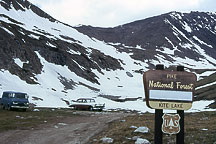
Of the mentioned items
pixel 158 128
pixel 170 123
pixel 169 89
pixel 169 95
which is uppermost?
pixel 169 89

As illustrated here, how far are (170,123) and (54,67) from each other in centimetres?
7294

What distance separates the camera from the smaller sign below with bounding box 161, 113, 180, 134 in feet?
30.6

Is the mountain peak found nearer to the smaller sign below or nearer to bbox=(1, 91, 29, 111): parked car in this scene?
bbox=(1, 91, 29, 111): parked car

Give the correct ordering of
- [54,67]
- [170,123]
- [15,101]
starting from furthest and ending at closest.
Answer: [54,67]
[15,101]
[170,123]

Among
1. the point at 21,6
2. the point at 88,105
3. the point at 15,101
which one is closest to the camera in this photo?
the point at 15,101

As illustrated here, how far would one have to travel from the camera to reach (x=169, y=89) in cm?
952

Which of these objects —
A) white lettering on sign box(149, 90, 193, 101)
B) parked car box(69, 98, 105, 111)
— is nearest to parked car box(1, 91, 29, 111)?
parked car box(69, 98, 105, 111)

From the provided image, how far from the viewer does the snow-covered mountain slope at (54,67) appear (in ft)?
193

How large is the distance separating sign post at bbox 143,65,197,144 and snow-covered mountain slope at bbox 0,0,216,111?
40341 millimetres

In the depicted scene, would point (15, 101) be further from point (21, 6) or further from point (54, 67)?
point (21, 6)

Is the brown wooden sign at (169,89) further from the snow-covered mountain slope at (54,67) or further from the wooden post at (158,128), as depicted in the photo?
the snow-covered mountain slope at (54,67)

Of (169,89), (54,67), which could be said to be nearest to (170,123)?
(169,89)

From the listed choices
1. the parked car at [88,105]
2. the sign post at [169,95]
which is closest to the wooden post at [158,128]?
the sign post at [169,95]

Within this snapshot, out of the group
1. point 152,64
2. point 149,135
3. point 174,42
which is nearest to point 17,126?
point 149,135
